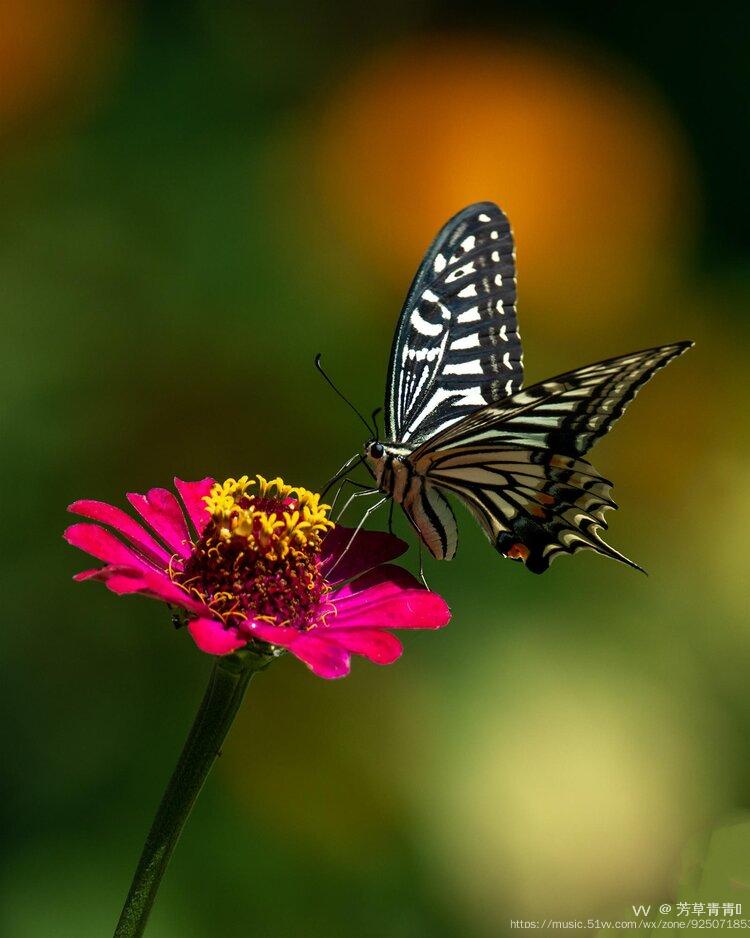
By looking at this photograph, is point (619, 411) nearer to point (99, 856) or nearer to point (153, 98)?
point (99, 856)

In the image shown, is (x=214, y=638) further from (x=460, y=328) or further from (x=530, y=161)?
(x=530, y=161)

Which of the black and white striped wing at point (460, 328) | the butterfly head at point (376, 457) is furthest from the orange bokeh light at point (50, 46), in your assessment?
the butterfly head at point (376, 457)

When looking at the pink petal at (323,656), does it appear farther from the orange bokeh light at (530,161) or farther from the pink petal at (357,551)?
the orange bokeh light at (530,161)

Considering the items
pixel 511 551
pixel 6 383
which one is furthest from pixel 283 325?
pixel 511 551

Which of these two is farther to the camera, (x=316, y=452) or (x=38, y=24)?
(x=38, y=24)

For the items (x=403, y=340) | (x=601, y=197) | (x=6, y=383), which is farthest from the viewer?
(x=601, y=197)

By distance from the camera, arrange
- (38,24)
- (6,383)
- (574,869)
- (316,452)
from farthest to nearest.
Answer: (38,24) < (316,452) < (6,383) < (574,869)
